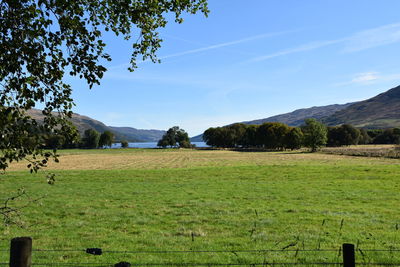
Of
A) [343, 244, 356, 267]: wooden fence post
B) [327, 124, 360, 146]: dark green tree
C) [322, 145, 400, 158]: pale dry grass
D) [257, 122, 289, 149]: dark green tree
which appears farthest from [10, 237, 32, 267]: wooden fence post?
[327, 124, 360, 146]: dark green tree

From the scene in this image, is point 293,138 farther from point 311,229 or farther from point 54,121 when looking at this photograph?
point 54,121

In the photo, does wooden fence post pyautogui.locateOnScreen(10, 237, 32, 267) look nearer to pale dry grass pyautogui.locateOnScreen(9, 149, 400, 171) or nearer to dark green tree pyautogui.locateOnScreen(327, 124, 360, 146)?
pale dry grass pyautogui.locateOnScreen(9, 149, 400, 171)

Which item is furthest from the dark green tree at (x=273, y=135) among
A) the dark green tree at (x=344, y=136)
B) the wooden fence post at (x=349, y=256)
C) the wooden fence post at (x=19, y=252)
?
the wooden fence post at (x=19, y=252)

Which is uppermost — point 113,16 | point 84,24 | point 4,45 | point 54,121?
point 113,16

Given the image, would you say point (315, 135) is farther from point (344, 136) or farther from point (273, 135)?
point (344, 136)

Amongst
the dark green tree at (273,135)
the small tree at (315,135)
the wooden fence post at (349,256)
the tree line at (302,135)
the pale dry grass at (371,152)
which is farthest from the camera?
the dark green tree at (273,135)

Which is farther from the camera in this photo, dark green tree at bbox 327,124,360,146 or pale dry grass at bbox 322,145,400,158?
dark green tree at bbox 327,124,360,146

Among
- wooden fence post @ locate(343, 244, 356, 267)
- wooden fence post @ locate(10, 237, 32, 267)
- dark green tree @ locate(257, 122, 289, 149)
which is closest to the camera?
wooden fence post @ locate(10, 237, 32, 267)

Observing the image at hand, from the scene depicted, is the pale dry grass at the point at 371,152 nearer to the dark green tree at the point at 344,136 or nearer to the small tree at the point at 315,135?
the small tree at the point at 315,135

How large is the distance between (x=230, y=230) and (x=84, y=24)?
11.5 m

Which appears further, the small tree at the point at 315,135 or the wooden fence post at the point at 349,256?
the small tree at the point at 315,135

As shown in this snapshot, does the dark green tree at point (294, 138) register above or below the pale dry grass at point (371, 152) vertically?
above

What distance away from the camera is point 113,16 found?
7.29m

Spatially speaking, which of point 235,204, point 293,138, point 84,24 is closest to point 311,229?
point 235,204
